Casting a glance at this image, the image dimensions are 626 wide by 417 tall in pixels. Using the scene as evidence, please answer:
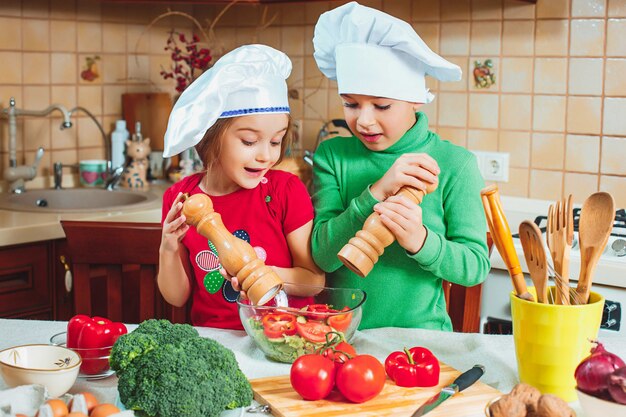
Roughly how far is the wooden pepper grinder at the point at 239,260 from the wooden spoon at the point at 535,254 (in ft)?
1.17

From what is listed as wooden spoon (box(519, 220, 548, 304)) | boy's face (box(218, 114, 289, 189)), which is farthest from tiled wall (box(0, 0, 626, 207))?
wooden spoon (box(519, 220, 548, 304))

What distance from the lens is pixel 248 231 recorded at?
1.52 meters

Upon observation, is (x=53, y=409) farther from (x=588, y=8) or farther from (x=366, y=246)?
(x=588, y=8)

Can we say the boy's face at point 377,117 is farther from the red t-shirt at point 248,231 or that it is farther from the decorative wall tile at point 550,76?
the decorative wall tile at point 550,76

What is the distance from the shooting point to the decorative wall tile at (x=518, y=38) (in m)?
2.40

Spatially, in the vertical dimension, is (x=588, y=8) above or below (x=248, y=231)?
above

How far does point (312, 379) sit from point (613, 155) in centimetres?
152

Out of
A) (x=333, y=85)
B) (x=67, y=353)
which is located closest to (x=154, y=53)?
(x=333, y=85)

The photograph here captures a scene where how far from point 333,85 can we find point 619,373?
6.55ft

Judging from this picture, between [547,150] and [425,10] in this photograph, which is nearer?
[547,150]

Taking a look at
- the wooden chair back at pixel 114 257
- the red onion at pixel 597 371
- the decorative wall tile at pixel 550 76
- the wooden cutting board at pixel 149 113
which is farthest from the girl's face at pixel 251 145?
the wooden cutting board at pixel 149 113

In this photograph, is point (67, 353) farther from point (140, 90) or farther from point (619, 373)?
point (140, 90)

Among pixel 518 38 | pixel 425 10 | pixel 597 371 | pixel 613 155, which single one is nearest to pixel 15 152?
pixel 425 10

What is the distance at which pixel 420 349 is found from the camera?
1.19 m
